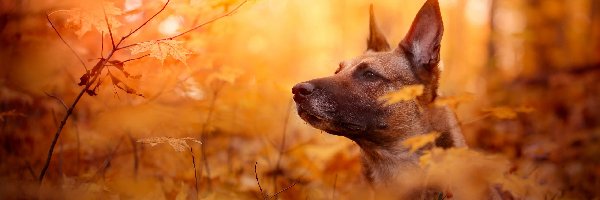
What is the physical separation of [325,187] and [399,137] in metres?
1.45

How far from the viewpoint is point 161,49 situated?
12.4ft

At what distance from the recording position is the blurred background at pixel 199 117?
527 centimetres

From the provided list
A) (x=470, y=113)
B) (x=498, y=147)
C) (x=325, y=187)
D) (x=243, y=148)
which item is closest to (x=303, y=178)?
(x=325, y=187)

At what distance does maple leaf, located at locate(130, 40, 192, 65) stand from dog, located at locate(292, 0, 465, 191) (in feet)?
2.68

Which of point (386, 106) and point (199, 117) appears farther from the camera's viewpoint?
point (199, 117)

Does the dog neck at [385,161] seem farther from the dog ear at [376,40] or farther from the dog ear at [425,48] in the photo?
the dog ear at [376,40]

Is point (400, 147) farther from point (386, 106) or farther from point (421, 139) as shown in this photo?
point (421, 139)

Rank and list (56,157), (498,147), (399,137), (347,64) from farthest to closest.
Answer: (498,147), (56,157), (347,64), (399,137)

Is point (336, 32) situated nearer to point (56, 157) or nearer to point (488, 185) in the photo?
point (56, 157)

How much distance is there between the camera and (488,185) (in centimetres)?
417

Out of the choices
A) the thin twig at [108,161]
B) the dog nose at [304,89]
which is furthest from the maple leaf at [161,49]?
the thin twig at [108,161]

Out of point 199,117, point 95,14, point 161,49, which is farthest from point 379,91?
point 199,117

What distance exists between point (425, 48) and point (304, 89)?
0.94 m

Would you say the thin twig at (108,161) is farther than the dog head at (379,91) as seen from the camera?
Yes
